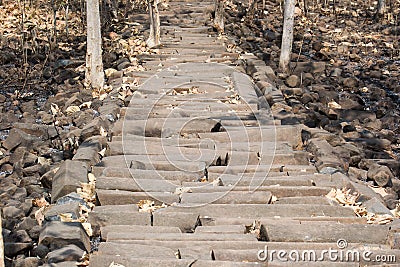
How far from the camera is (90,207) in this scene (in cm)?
578

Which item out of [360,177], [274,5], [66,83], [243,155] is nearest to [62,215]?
[243,155]

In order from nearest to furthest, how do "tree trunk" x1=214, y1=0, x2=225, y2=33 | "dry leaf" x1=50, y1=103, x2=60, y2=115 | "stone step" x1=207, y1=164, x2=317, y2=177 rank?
"stone step" x1=207, y1=164, x2=317, y2=177 < "dry leaf" x1=50, y1=103, x2=60, y2=115 < "tree trunk" x1=214, y1=0, x2=225, y2=33

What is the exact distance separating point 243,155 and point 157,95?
10.8 feet

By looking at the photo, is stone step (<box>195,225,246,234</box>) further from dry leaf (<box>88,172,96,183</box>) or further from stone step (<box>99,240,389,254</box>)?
dry leaf (<box>88,172,96,183</box>)

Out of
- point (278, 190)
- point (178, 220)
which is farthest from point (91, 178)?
point (278, 190)

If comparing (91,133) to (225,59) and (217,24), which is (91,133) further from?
(217,24)

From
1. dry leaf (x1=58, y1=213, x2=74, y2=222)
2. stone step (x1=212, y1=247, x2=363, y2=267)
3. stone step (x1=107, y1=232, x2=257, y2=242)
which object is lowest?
dry leaf (x1=58, y1=213, x2=74, y2=222)

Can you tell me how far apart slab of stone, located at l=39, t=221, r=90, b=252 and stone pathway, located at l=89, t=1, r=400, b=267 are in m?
0.23

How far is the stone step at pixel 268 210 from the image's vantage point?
5.46 m

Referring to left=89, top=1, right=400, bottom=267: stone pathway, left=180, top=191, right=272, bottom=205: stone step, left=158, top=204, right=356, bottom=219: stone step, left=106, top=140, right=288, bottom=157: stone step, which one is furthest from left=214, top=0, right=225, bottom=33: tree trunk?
left=158, top=204, right=356, bottom=219: stone step

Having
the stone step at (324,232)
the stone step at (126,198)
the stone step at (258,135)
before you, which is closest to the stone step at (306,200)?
the stone step at (324,232)

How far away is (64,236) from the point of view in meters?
4.87

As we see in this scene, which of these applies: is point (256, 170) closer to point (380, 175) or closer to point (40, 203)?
point (380, 175)

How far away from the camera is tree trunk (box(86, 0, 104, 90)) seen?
1098 cm
